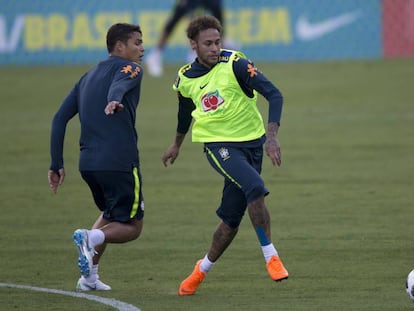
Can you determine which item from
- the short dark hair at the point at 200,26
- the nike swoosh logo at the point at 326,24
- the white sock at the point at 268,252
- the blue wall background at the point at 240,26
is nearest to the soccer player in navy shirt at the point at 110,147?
the short dark hair at the point at 200,26

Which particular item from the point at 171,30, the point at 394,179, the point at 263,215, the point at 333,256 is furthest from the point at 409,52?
the point at 263,215

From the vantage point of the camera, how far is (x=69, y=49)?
28516 mm

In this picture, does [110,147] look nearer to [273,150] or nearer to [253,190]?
[253,190]

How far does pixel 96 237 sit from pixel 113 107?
1.06 metres

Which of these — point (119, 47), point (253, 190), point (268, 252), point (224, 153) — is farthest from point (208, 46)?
point (268, 252)

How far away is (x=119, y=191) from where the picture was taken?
9.25 meters

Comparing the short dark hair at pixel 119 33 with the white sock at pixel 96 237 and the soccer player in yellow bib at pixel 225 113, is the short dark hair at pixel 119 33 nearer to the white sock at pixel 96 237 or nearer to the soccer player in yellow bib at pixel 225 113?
the soccer player in yellow bib at pixel 225 113

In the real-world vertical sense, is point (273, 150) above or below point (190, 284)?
above

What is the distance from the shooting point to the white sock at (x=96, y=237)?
9.15 meters

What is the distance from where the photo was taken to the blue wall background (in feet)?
90.2

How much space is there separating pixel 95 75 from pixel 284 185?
6311 mm

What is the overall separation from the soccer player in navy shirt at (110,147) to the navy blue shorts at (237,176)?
25.6 inches

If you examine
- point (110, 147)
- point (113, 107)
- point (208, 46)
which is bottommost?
point (110, 147)

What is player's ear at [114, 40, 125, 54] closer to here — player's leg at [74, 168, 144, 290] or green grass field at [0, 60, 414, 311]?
player's leg at [74, 168, 144, 290]
